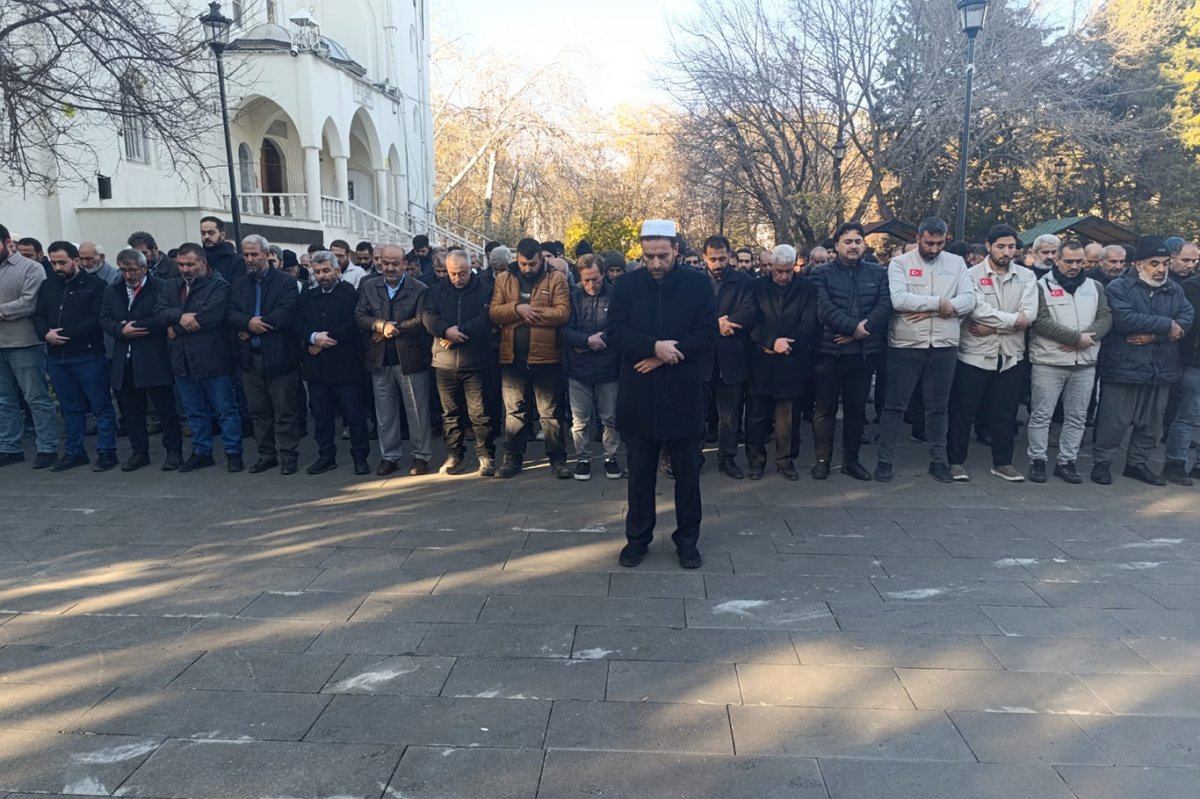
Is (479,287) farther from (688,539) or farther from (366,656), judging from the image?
(366,656)

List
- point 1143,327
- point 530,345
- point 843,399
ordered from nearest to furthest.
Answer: point 1143,327, point 530,345, point 843,399

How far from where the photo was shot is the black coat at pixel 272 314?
746cm

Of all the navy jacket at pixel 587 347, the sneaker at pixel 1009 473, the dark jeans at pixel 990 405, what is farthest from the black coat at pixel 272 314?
the sneaker at pixel 1009 473

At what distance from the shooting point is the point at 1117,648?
161 inches

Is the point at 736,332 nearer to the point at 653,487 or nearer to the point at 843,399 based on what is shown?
the point at 843,399

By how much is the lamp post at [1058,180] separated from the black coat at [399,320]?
21845 mm

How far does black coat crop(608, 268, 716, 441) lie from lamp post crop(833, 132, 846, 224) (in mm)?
17629

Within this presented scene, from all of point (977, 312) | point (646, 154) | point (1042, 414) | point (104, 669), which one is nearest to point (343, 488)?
point (104, 669)

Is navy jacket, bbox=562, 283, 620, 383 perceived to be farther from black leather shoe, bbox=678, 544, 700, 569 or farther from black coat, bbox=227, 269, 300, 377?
black coat, bbox=227, 269, 300, 377

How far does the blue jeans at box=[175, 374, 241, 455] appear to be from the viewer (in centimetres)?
766

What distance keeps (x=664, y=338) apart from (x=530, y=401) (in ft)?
9.08

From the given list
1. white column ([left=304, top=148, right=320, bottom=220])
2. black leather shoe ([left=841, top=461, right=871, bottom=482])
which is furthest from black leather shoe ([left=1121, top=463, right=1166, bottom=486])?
white column ([left=304, top=148, right=320, bottom=220])

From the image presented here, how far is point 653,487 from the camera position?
17.3 ft

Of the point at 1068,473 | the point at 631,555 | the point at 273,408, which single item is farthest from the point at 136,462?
the point at 1068,473
